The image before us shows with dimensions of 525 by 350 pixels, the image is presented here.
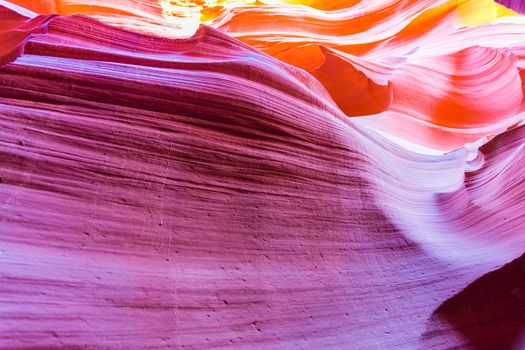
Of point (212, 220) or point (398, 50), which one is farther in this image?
→ point (398, 50)

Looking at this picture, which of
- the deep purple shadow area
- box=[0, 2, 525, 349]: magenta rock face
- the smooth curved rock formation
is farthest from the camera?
the smooth curved rock formation

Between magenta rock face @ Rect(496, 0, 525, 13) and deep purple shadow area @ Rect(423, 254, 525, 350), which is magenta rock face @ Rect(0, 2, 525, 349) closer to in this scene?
deep purple shadow area @ Rect(423, 254, 525, 350)

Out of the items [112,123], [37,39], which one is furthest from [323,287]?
[37,39]

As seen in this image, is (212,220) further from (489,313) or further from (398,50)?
(398,50)

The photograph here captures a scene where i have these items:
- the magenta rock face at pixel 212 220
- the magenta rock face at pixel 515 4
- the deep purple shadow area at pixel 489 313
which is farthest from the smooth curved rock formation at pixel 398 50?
the deep purple shadow area at pixel 489 313

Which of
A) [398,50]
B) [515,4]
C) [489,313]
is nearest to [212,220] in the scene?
[489,313]

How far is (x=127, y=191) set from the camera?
4.26ft

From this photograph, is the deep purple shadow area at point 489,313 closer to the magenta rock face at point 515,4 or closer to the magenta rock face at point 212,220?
the magenta rock face at point 212,220

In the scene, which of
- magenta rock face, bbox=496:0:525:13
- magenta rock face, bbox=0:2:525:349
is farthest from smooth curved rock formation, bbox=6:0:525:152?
magenta rock face, bbox=0:2:525:349

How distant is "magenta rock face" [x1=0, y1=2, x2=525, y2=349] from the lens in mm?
1110

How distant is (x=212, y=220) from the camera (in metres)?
1.36

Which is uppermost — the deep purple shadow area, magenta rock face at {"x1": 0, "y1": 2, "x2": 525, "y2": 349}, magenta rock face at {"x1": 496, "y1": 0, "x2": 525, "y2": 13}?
magenta rock face at {"x1": 496, "y1": 0, "x2": 525, "y2": 13}

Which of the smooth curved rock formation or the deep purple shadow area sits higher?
the smooth curved rock formation

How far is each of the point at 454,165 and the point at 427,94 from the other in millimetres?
1178
